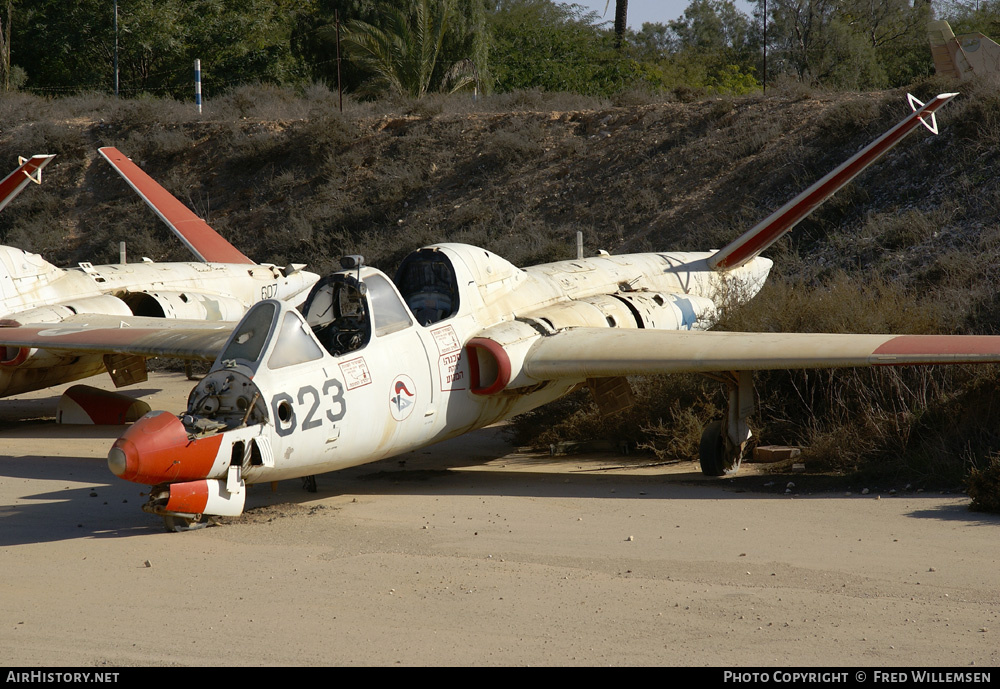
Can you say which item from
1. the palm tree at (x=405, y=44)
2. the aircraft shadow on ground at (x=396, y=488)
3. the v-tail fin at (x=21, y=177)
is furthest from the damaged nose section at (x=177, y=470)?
the palm tree at (x=405, y=44)

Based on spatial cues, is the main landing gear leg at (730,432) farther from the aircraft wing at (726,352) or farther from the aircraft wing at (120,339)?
the aircraft wing at (120,339)

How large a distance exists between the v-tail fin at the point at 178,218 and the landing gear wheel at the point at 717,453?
12.1m

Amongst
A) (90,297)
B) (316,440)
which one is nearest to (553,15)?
(90,297)

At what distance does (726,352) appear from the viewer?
9883 millimetres

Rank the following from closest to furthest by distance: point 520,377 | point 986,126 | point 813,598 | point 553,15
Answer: point 813,598 → point 520,377 → point 986,126 → point 553,15

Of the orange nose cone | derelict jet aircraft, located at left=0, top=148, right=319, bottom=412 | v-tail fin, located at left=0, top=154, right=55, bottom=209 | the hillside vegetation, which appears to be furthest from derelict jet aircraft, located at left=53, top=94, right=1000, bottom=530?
v-tail fin, located at left=0, top=154, right=55, bottom=209

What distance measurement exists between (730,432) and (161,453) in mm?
6063

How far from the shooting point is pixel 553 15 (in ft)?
159

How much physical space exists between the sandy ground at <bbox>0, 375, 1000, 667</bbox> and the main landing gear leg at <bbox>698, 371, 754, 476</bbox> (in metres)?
0.30

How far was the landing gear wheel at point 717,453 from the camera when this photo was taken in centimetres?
1047

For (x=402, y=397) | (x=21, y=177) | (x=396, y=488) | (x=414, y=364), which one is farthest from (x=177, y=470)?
(x=21, y=177)

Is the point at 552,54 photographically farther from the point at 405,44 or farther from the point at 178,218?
the point at 178,218
